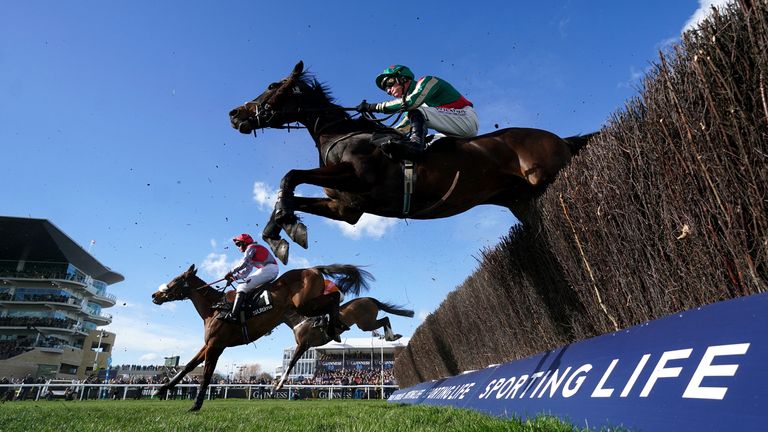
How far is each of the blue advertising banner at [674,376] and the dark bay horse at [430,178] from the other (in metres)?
1.79

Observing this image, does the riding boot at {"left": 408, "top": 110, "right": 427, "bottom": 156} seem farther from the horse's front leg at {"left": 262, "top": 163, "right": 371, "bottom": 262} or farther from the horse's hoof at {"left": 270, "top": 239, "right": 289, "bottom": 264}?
the horse's hoof at {"left": 270, "top": 239, "right": 289, "bottom": 264}

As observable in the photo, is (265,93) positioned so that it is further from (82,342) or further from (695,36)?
(82,342)

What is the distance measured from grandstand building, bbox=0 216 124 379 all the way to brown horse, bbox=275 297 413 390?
49.4 m

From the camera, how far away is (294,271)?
31.6 ft

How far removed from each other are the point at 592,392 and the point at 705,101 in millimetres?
1905

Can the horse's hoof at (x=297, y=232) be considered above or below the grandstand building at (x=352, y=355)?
below

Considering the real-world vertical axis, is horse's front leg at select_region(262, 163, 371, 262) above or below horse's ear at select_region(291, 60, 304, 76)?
below

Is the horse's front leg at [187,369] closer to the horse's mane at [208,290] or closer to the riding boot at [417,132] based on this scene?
the horse's mane at [208,290]

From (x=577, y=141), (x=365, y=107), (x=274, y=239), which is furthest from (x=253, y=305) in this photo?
(x=577, y=141)

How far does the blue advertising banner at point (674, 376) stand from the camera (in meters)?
1.79

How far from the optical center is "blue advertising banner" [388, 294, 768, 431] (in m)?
1.79

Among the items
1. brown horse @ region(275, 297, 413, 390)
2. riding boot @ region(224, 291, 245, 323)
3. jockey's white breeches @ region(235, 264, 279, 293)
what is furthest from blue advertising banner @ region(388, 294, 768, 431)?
brown horse @ region(275, 297, 413, 390)

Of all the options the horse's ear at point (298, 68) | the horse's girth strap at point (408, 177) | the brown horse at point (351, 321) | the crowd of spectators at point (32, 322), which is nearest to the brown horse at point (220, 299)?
the brown horse at point (351, 321)

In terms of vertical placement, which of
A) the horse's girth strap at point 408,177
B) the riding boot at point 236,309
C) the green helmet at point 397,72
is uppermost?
the green helmet at point 397,72
